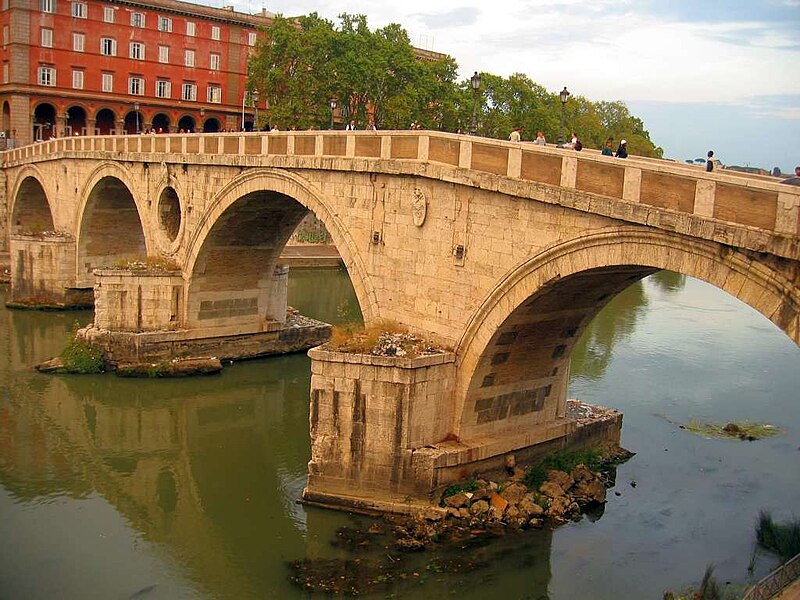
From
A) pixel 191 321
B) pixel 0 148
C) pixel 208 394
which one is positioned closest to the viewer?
pixel 208 394

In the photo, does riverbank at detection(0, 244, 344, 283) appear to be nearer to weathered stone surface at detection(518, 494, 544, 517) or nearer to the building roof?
the building roof

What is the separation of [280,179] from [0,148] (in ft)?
94.8

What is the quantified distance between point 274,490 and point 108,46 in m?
34.3

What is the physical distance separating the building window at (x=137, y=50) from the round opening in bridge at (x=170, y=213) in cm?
2279

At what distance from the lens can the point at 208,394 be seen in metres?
19.9

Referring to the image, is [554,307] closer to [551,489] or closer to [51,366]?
[551,489]

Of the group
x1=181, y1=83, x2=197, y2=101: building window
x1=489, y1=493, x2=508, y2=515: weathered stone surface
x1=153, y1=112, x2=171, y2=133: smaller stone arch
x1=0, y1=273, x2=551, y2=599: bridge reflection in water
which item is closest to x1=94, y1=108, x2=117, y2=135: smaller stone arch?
x1=153, y1=112, x2=171, y2=133: smaller stone arch

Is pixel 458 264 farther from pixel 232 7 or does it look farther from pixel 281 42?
pixel 232 7

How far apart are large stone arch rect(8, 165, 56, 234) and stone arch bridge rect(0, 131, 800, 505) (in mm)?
16404

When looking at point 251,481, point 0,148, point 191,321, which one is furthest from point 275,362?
point 0,148

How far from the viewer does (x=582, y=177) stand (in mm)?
10633

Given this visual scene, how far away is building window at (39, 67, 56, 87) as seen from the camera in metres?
41.0

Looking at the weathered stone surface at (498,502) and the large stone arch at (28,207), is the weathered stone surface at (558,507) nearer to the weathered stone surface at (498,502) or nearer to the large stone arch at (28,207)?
the weathered stone surface at (498,502)

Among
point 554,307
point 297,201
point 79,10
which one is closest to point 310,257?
point 79,10
